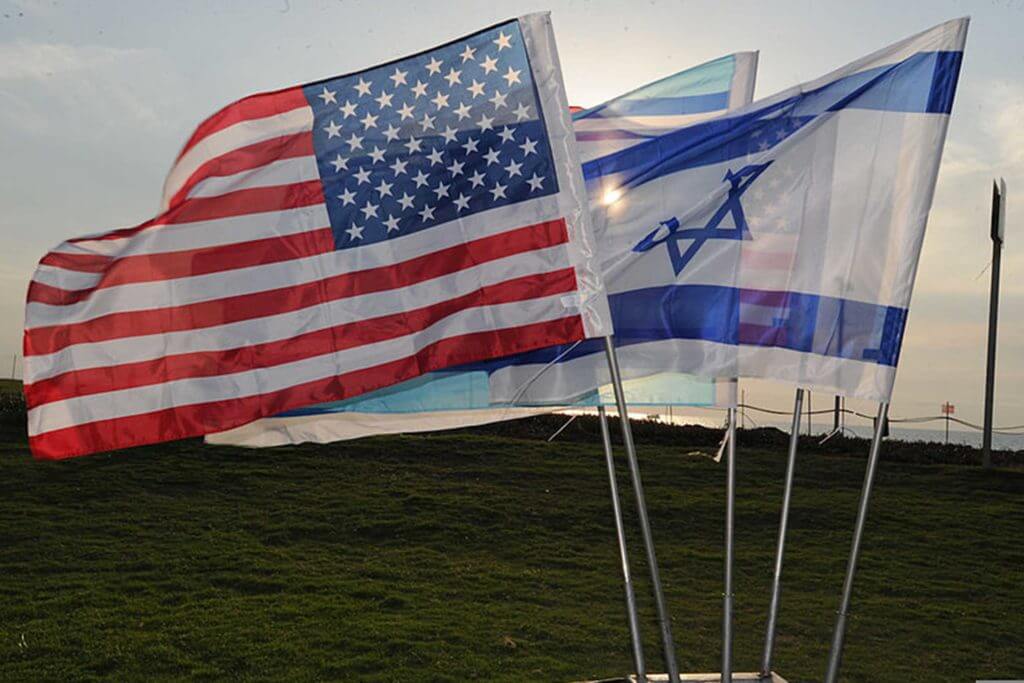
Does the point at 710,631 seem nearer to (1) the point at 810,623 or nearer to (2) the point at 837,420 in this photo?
(1) the point at 810,623

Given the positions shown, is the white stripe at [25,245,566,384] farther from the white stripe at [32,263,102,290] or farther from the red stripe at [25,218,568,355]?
the white stripe at [32,263,102,290]

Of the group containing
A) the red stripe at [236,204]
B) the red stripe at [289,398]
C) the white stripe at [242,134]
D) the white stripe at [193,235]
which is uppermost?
the white stripe at [242,134]

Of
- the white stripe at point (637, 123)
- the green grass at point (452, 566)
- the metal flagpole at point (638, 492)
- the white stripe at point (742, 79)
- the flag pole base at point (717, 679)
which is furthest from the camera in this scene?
the green grass at point (452, 566)

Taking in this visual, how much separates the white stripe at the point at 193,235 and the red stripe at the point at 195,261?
21mm

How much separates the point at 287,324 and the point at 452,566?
6.44 meters

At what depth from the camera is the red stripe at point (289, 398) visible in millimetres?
3551

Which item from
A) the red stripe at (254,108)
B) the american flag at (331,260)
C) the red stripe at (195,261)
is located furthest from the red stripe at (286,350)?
the red stripe at (254,108)

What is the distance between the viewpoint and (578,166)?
3.62m

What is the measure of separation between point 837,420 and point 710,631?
31.5 feet

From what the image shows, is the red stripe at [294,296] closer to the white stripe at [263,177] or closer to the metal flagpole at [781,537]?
the white stripe at [263,177]

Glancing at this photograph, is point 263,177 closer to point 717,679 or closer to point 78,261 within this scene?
point 78,261

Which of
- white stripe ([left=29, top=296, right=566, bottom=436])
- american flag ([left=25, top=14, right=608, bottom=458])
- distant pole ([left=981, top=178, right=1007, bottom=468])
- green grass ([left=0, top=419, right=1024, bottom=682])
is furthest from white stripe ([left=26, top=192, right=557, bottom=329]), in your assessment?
distant pole ([left=981, top=178, right=1007, bottom=468])

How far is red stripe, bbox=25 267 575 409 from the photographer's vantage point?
11.6 feet

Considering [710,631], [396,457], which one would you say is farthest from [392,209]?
[396,457]
